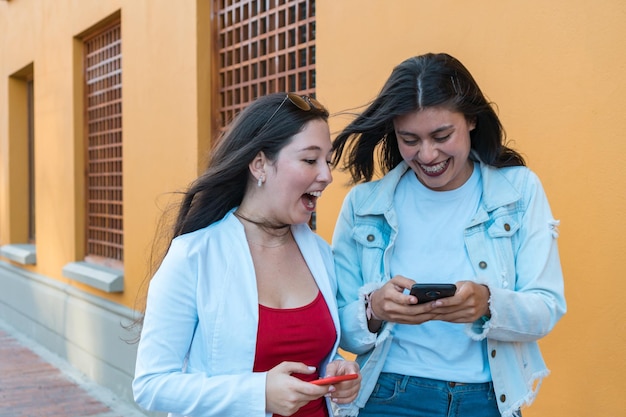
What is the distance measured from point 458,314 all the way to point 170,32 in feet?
15.0

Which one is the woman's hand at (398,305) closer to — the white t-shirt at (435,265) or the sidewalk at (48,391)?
the white t-shirt at (435,265)

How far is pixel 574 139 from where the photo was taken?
2.89 m

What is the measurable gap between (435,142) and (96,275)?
18.1ft

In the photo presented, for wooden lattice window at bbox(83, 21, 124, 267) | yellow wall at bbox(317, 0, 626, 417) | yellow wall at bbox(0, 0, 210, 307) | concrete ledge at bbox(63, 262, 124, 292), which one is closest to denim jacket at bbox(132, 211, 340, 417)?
yellow wall at bbox(317, 0, 626, 417)

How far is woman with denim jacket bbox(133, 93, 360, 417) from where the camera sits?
1.98 m

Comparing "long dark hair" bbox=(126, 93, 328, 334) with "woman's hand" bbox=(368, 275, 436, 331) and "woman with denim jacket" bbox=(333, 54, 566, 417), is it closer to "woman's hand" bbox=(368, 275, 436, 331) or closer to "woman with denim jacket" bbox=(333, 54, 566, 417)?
"woman with denim jacket" bbox=(333, 54, 566, 417)

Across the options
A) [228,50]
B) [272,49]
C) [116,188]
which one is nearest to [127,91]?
[116,188]

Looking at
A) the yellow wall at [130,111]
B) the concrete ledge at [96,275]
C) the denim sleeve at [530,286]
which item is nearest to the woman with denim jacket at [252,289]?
the denim sleeve at [530,286]

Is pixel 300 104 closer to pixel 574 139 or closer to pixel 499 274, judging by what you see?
pixel 499 274

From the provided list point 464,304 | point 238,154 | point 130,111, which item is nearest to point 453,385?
point 464,304

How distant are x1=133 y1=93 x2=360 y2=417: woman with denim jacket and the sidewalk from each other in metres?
4.25

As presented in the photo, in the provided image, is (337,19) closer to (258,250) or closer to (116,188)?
(258,250)

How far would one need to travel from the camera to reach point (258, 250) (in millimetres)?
2258

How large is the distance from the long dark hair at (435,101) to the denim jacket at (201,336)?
1.95ft
